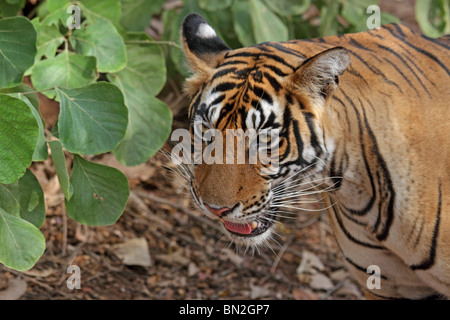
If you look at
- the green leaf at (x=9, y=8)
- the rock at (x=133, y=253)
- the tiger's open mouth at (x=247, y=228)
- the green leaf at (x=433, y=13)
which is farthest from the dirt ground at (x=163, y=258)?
the green leaf at (x=433, y=13)

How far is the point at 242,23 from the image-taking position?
4.07 m

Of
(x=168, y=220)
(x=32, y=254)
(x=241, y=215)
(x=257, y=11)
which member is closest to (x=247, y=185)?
(x=241, y=215)

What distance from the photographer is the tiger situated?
232 cm

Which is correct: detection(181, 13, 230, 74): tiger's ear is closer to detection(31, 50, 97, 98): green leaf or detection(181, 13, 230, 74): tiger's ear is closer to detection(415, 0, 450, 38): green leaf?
detection(31, 50, 97, 98): green leaf

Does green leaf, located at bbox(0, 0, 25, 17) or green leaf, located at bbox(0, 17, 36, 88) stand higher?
green leaf, located at bbox(0, 0, 25, 17)

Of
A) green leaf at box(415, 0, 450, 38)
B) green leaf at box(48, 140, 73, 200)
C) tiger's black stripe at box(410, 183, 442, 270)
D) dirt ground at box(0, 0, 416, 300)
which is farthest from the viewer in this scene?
green leaf at box(415, 0, 450, 38)

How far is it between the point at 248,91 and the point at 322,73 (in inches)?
10.6

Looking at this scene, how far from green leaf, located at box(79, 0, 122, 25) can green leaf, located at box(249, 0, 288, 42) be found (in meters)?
0.85

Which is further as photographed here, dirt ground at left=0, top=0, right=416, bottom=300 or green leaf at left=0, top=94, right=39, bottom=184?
dirt ground at left=0, top=0, right=416, bottom=300

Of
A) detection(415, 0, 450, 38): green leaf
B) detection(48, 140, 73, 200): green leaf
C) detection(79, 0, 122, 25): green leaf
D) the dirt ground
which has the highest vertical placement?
detection(415, 0, 450, 38): green leaf

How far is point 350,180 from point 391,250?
14.8 inches

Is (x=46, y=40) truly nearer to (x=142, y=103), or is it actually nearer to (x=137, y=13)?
(x=142, y=103)

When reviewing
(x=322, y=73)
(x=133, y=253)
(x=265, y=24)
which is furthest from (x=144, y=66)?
(x=322, y=73)

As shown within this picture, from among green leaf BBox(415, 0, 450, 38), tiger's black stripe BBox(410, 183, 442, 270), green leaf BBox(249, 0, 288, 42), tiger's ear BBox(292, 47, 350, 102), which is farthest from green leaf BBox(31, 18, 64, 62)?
green leaf BBox(415, 0, 450, 38)
